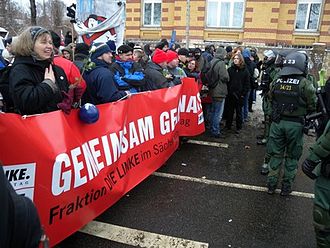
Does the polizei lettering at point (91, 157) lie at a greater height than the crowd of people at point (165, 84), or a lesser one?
lesser

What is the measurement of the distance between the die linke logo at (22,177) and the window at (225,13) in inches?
695

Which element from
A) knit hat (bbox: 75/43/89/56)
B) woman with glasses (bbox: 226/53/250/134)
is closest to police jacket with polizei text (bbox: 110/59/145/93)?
knit hat (bbox: 75/43/89/56)

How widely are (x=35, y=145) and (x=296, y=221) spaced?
2.95 meters

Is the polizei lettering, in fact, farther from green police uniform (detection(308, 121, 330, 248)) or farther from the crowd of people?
green police uniform (detection(308, 121, 330, 248))

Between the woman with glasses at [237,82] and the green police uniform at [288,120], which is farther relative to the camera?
the woman with glasses at [237,82]

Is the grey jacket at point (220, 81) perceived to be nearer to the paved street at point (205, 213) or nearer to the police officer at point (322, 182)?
the paved street at point (205, 213)

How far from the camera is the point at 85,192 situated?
9.55 ft

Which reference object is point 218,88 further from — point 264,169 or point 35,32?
point 35,32

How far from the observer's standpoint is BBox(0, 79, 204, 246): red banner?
90.8 inches

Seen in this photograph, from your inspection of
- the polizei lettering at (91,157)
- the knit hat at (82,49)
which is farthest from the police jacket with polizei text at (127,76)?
the knit hat at (82,49)

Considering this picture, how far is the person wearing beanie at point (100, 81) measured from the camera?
3658 mm

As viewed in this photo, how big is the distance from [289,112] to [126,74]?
2.30 meters

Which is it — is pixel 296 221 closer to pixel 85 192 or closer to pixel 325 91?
pixel 325 91

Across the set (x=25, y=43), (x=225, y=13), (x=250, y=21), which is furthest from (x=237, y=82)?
(x=225, y=13)
